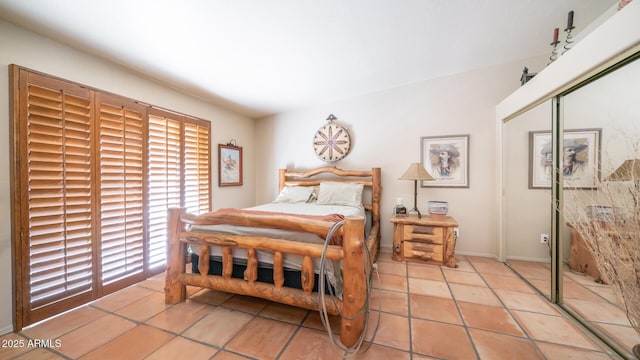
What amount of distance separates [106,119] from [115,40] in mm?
719

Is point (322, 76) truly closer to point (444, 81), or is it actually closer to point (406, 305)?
point (444, 81)

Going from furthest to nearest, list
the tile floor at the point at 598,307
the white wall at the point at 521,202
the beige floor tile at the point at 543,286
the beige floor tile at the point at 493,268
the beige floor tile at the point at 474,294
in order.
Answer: the white wall at the point at 521,202, the beige floor tile at the point at 493,268, the beige floor tile at the point at 543,286, the beige floor tile at the point at 474,294, the tile floor at the point at 598,307

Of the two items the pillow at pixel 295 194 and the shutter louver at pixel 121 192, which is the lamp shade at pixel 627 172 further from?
the shutter louver at pixel 121 192

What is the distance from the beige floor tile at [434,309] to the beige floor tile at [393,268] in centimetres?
52

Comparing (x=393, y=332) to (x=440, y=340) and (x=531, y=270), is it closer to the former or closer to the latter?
(x=440, y=340)

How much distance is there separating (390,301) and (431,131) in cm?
241

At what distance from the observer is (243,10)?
1.65m

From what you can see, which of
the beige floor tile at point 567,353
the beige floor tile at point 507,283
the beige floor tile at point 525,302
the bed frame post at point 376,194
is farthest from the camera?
the bed frame post at point 376,194

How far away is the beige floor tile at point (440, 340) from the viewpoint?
4.60 feet

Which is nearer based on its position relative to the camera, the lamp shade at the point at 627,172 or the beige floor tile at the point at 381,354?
the lamp shade at the point at 627,172

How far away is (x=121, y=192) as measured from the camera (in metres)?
2.20

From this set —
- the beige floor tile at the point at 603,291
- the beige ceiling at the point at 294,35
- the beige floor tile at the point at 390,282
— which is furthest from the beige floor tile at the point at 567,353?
the beige ceiling at the point at 294,35

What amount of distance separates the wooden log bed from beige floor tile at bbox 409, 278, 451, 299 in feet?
2.65

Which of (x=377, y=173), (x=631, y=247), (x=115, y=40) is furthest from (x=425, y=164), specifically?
(x=115, y=40)
